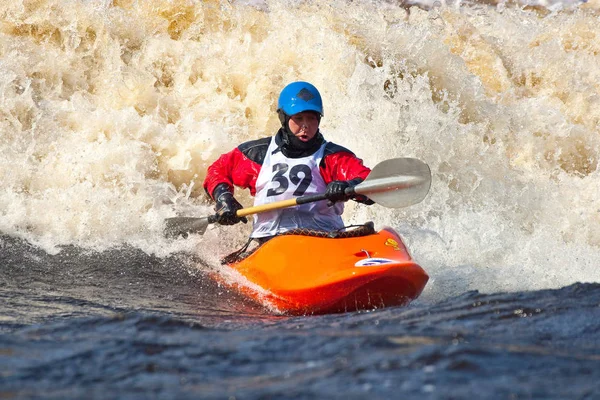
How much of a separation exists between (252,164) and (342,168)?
67cm

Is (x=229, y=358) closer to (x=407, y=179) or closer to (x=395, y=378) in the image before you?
(x=395, y=378)

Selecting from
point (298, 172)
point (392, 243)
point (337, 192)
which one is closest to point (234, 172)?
point (298, 172)

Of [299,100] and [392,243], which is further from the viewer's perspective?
[299,100]

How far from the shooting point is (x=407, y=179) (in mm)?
5238

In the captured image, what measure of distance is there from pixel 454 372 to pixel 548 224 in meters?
5.49

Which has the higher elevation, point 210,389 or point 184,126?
point 184,126

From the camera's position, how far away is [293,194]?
220 inches

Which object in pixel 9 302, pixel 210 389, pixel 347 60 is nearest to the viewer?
pixel 210 389

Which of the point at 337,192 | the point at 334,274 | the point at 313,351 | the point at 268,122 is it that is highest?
the point at 268,122

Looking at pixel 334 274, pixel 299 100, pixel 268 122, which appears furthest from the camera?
pixel 268 122

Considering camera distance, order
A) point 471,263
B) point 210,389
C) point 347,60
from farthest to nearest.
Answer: point 347,60 → point 471,263 → point 210,389

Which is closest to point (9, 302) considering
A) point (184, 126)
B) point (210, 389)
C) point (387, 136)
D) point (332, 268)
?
point (332, 268)

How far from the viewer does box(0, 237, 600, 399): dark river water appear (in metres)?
2.72

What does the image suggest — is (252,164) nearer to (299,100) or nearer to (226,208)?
(226,208)
